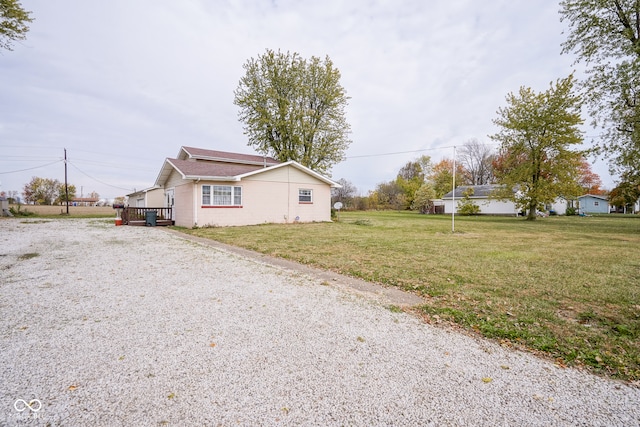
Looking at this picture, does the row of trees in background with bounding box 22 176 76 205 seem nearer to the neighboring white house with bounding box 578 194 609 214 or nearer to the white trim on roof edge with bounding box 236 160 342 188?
→ the white trim on roof edge with bounding box 236 160 342 188

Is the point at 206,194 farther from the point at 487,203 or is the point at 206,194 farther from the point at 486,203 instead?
the point at 487,203

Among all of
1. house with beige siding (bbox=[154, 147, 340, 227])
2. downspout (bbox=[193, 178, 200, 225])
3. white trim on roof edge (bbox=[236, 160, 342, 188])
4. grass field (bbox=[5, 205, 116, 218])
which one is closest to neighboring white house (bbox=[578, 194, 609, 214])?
white trim on roof edge (bbox=[236, 160, 342, 188])

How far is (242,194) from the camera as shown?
649 inches

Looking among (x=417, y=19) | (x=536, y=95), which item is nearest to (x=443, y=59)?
(x=417, y=19)

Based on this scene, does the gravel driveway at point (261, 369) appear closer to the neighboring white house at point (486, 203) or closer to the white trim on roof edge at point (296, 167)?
the white trim on roof edge at point (296, 167)

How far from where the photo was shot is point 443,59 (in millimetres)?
15102

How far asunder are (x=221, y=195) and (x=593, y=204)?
194 ft

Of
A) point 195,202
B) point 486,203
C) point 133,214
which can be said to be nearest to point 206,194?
point 195,202

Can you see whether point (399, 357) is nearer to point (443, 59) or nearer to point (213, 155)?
point (443, 59)

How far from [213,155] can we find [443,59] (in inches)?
763

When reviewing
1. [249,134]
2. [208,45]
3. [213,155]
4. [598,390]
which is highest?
[208,45]

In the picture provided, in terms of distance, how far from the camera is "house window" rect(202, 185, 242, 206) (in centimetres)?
1532

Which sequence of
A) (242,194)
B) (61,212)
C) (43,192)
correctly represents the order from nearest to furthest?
(242,194) → (61,212) → (43,192)

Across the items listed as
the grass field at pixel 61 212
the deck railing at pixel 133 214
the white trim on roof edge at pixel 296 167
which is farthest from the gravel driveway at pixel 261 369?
the grass field at pixel 61 212
